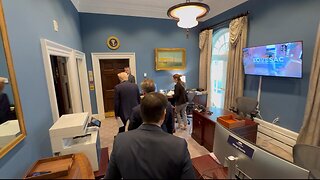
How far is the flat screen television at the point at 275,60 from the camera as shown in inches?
105

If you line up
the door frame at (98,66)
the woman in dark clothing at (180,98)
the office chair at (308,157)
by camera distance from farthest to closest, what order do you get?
the door frame at (98,66)
the woman in dark clothing at (180,98)
the office chair at (308,157)

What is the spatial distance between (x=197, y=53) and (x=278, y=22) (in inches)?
105

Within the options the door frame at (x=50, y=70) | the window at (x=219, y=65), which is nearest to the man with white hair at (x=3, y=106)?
the door frame at (x=50, y=70)

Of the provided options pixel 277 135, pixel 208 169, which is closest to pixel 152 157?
pixel 208 169

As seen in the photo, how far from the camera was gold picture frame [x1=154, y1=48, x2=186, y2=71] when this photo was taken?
5109mm

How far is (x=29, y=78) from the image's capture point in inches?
58.5

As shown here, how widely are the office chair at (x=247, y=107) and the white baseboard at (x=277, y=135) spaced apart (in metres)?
0.48

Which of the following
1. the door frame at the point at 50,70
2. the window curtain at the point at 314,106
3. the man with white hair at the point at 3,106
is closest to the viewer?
the man with white hair at the point at 3,106

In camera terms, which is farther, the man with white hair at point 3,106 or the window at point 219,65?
the window at point 219,65

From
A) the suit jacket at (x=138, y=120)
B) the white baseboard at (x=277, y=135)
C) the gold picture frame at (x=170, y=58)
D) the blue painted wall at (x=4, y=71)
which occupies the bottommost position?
the white baseboard at (x=277, y=135)

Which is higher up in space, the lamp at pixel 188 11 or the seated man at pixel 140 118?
the lamp at pixel 188 11

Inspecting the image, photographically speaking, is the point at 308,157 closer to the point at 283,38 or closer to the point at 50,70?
the point at 283,38

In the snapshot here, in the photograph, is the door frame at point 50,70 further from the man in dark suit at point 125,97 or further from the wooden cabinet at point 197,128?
the wooden cabinet at point 197,128

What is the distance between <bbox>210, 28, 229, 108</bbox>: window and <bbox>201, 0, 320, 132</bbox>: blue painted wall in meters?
0.84
